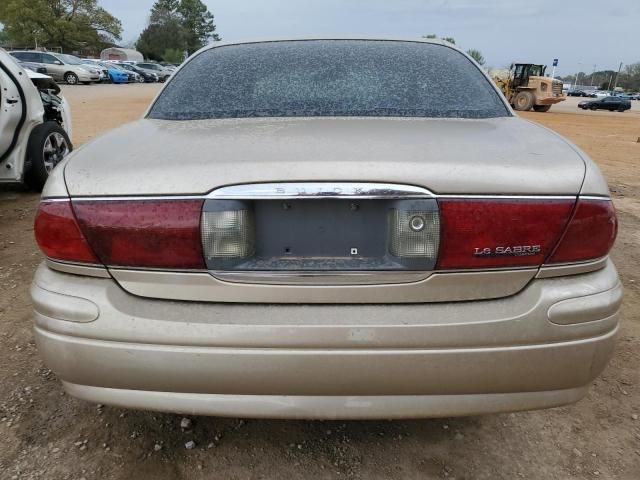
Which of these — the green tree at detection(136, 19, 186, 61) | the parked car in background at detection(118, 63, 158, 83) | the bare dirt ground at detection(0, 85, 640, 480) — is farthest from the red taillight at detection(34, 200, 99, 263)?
the green tree at detection(136, 19, 186, 61)

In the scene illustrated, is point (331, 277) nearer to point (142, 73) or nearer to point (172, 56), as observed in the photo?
point (142, 73)

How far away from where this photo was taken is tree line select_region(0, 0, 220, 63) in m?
61.9

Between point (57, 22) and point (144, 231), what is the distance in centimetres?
7382

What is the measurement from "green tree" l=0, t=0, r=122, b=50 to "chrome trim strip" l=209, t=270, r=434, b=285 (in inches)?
2876

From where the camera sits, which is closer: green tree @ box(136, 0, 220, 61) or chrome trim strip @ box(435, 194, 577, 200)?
chrome trim strip @ box(435, 194, 577, 200)

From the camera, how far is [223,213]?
1.50 m

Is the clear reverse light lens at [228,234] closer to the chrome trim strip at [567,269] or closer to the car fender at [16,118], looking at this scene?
the chrome trim strip at [567,269]

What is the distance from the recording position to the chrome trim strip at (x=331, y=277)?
1.54m

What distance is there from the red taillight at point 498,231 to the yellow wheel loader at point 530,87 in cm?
2561

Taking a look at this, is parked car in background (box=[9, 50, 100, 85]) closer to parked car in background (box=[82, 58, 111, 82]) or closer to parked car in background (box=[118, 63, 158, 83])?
parked car in background (box=[82, 58, 111, 82])

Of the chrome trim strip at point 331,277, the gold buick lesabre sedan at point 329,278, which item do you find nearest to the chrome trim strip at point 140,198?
the gold buick lesabre sedan at point 329,278

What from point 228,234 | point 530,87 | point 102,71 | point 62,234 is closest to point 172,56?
point 102,71

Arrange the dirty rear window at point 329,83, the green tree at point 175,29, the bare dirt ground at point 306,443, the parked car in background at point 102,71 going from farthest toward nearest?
the green tree at point 175,29, the parked car in background at point 102,71, the dirty rear window at point 329,83, the bare dirt ground at point 306,443

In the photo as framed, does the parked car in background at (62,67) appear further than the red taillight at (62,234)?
Yes
